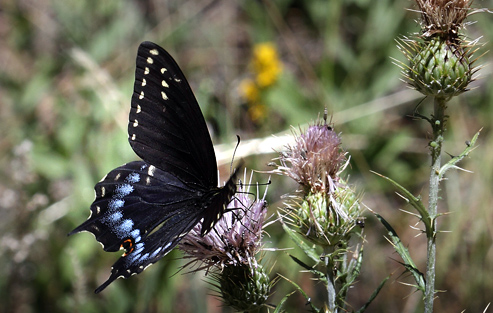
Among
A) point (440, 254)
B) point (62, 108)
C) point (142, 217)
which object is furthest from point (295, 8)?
point (142, 217)

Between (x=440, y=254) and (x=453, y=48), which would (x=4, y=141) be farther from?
(x=453, y=48)

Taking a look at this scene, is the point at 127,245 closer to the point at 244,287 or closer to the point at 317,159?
the point at 244,287

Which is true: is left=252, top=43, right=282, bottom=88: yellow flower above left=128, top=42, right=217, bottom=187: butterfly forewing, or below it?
above

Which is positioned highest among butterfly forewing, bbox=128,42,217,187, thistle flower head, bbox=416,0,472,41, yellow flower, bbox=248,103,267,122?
yellow flower, bbox=248,103,267,122

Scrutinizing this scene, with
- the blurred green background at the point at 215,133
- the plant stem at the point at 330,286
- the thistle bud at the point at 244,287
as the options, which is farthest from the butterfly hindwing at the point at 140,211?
the blurred green background at the point at 215,133

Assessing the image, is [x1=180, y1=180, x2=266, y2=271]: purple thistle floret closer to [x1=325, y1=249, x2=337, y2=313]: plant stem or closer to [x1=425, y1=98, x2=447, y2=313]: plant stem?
[x1=325, y1=249, x2=337, y2=313]: plant stem

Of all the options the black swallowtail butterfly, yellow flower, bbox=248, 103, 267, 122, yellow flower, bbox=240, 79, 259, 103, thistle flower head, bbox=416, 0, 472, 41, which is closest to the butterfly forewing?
the black swallowtail butterfly

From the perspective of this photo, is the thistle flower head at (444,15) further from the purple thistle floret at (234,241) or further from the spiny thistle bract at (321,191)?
the purple thistle floret at (234,241)
